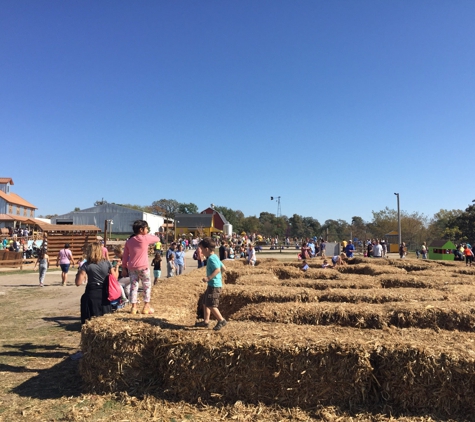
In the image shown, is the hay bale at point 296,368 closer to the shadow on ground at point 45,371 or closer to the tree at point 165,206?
the shadow on ground at point 45,371

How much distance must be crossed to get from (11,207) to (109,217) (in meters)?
16.1

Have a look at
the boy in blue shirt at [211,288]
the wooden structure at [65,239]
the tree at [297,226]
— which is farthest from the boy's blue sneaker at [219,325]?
the tree at [297,226]

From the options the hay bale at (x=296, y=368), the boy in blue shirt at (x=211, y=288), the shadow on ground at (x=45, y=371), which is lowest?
the shadow on ground at (x=45, y=371)

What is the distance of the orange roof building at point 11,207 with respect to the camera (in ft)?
178

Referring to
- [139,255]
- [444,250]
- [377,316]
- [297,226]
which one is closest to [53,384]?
[139,255]

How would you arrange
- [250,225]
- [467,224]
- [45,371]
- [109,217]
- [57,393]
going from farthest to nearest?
[250,225] → [109,217] → [467,224] → [45,371] → [57,393]

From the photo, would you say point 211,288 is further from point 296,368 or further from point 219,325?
point 296,368

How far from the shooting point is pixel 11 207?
60.0m

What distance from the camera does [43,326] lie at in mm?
8922

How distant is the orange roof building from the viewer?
5438 cm

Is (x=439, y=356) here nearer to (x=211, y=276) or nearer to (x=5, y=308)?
(x=211, y=276)

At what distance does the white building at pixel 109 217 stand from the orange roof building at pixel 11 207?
6.76m

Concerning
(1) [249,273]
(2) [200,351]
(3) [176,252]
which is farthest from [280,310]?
(3) [176,252]

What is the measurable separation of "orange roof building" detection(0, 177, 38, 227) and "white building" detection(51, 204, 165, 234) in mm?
6765
